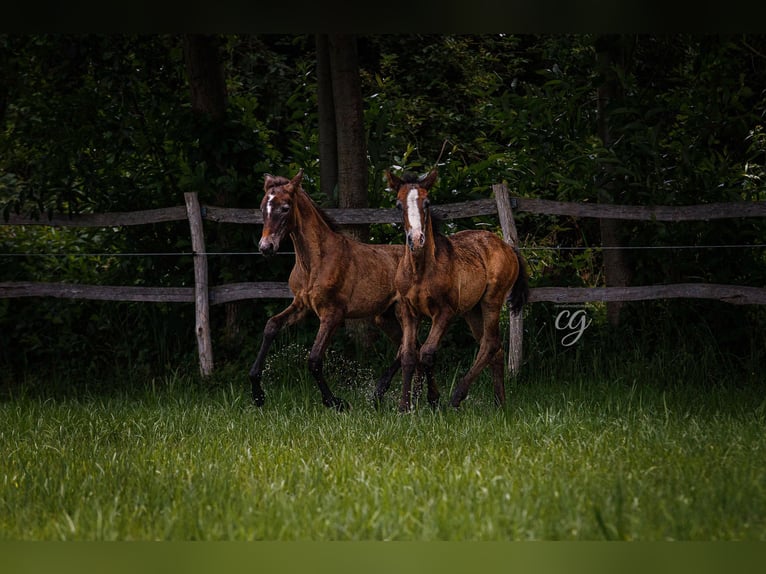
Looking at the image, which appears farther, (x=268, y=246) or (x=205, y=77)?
(x=205, y=77)

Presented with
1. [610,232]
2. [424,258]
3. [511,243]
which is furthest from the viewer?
[610,232]

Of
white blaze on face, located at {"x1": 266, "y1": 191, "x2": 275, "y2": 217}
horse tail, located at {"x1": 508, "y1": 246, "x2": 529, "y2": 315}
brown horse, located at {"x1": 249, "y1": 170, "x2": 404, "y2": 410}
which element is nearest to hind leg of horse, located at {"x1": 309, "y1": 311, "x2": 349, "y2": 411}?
brown horse, located at {"x1": 249, "y1": 170, "x2": 404, "y2": 410}

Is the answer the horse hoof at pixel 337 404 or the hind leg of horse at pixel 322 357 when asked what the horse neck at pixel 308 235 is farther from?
the horse hoof at pixel 337 404

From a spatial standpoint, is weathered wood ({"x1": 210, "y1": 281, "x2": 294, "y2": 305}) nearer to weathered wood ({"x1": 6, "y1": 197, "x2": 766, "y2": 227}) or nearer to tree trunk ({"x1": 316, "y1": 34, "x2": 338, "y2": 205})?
weathered wood ({"x1": 6, "y1": 197, "x2": 766, "y2": 227})

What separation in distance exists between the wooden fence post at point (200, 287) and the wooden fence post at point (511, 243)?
9.44 ft

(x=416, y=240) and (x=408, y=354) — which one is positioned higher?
(x=416, y=240)

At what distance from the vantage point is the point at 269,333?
727 cm

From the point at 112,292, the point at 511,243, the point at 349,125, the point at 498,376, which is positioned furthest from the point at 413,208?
the point at 112,292

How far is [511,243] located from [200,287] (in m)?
3.03

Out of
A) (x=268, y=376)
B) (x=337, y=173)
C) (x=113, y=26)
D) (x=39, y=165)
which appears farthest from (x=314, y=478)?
(x=39, y=165)

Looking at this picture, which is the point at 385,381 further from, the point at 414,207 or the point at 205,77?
the point at 205,77

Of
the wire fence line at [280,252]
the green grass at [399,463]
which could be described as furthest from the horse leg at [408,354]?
the wire fence line at [280,252]

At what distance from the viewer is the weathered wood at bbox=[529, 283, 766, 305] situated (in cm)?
820

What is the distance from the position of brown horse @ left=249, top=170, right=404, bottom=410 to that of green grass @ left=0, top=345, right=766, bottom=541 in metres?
0.38
